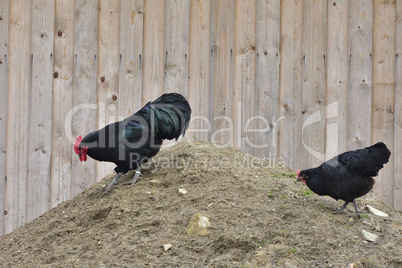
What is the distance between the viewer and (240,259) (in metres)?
3.36

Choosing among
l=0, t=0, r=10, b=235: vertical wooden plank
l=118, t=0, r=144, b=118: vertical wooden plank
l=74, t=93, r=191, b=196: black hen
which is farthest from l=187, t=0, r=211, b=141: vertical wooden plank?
l=0, t=0, r=10, b=235: vertical wooden plank

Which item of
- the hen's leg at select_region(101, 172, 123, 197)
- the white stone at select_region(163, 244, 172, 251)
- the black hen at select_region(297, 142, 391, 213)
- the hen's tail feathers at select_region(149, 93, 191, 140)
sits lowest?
the white stone at select_region(163, 244, 172, 251)

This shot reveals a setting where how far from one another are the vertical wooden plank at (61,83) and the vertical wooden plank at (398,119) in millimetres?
4088

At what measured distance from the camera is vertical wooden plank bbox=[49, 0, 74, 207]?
5438mm

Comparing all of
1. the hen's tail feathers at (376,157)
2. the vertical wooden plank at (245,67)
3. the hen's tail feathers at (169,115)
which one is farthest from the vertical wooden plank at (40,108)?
the hen's tail feathers at (376,157)

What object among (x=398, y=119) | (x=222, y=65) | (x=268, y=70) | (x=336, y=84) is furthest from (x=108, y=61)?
(x=398, y=119)

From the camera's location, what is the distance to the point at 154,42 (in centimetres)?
556

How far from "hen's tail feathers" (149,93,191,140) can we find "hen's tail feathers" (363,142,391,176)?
2.12 metres

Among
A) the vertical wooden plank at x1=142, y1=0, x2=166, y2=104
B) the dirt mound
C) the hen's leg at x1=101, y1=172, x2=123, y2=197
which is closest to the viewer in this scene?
the dirt mound

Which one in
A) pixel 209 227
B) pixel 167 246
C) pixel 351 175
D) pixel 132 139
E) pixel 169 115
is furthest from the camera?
pixel 169 115

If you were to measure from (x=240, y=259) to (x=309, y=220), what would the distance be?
92 centimetres

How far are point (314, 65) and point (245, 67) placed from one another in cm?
88

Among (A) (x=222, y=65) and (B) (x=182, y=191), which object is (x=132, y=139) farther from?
(A) (x=222, y=65)

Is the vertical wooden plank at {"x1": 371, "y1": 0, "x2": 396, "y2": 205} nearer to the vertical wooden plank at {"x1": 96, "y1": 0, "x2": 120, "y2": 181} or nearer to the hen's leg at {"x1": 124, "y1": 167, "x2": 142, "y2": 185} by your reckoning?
the hen's leg at {"x1": 124, "y1": 167, "x2": 142, "y2": 185}
